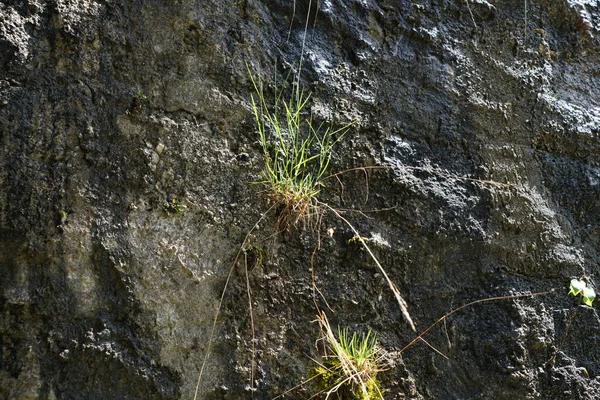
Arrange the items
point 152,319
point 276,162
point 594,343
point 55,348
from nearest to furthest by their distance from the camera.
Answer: point 55,348
point 152,319
point 276,162
point 594,343

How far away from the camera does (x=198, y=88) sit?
1.93 m

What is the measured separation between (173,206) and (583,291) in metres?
1.38

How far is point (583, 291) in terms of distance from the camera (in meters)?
2.10

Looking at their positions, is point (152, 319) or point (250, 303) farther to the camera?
point (250, 303)

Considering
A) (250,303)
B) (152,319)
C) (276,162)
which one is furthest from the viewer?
(276,162)

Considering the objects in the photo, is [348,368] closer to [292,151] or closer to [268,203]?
[268,203]

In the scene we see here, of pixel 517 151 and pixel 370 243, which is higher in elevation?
pixel 517 151

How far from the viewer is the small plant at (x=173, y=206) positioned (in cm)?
181

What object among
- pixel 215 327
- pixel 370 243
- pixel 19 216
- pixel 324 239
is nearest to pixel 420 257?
pixel 370 243

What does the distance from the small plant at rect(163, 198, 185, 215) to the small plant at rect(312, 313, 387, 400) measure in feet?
1.75

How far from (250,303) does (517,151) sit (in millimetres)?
1169

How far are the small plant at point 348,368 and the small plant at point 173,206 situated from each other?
1.75 ft

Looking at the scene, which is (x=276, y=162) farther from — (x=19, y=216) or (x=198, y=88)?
(x=19, y=216)

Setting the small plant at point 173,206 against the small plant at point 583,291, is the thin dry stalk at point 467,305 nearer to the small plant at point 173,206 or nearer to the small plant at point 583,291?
the small plant at point 583,291
